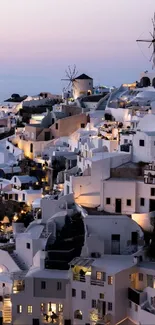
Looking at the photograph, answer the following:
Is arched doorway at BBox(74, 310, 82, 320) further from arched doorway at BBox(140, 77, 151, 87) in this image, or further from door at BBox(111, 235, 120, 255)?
arched doorway at BBox(140, 77, 151, 87)

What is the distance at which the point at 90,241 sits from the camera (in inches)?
792

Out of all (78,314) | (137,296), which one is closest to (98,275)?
(137,296)

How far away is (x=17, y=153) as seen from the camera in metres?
34.2

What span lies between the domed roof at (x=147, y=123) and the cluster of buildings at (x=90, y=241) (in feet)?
0.12

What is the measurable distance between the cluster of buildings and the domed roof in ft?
0.12

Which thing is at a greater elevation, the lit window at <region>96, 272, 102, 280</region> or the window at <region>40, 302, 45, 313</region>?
the lit window at <region>96, 272, 102, 280</region>

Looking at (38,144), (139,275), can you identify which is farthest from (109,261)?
(38,144)

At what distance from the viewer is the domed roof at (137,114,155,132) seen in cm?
2556

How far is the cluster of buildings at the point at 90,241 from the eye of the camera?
19.0m

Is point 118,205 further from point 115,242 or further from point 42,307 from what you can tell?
point 42,307

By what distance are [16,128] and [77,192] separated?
14.8m

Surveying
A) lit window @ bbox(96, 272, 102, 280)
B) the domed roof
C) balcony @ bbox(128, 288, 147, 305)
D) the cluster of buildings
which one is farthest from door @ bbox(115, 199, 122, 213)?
the domed roof

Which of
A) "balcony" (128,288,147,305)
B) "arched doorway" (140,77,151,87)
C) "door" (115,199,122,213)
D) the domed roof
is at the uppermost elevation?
"arched doorway" (140,77,151,87)

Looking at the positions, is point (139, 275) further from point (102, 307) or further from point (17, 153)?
point (17, 153)
